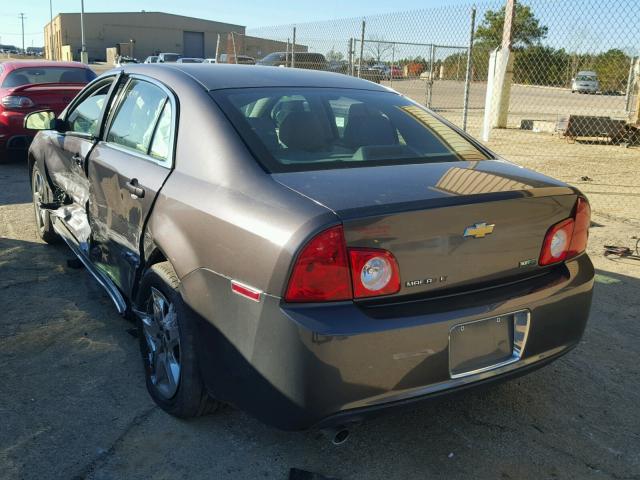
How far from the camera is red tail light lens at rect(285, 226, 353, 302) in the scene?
2166mm

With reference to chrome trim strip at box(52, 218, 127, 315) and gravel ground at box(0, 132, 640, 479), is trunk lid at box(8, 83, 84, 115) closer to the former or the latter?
chrome trim strip at box(52, 218, 127, 315)

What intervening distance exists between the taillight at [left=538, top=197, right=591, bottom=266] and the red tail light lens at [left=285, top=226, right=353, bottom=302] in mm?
1000

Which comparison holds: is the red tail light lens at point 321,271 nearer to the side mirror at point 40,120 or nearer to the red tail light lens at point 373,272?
the red tail light lens at point 373,272

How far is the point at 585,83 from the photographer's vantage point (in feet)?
53.0

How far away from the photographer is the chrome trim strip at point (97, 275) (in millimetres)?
3555

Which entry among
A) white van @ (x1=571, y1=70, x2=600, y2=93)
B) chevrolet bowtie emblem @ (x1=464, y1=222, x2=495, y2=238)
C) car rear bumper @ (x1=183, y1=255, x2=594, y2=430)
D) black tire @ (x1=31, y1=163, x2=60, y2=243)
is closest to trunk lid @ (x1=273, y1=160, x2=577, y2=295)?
chevrolet bowtie emblem @ (x1=464, y1=222, x2=495, y2=238)

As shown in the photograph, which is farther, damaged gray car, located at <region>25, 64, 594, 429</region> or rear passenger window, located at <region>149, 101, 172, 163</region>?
rear passenger window, located at <region>149, 101, 172, 163</region>

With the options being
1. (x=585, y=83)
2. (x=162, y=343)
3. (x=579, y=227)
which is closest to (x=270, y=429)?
(x=162, y=343)

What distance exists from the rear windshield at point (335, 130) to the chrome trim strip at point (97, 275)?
1.34m

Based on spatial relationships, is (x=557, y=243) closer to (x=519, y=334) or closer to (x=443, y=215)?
(x=519, y=334)

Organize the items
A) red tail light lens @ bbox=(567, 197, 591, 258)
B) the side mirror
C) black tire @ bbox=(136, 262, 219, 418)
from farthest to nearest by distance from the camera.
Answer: the side mirror → red tail light lens @ bbox=(567, 197, 591, 258) → black tire @ bbox=(136, 262, 219, 418)

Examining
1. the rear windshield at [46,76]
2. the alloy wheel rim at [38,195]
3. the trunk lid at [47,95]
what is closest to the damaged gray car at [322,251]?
the alloy wheel rim at [38,195]

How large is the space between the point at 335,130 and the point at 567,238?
1236 millimetres

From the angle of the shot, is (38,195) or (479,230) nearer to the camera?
(479,230)
